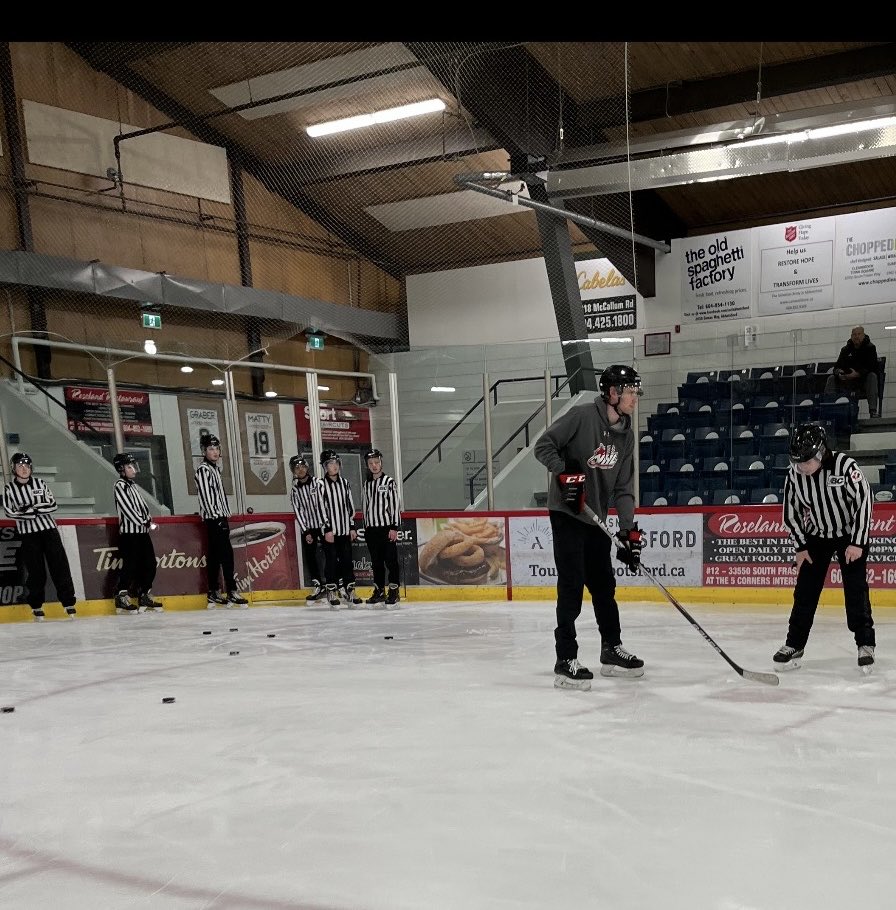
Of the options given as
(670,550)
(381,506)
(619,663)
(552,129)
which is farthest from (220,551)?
(552,129)

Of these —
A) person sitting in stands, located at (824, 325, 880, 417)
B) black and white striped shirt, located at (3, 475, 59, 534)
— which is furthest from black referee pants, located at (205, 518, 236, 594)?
person sitting in stands, located at (824, 325, 880, 417)

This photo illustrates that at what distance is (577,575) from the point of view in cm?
338

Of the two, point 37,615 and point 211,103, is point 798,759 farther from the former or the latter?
point 211,103

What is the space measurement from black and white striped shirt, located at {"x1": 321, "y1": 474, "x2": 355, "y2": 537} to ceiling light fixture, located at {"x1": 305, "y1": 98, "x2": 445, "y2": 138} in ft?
13.9

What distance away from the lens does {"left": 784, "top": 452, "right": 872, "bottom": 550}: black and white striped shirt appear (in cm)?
345

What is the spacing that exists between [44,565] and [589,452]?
16.9 ft

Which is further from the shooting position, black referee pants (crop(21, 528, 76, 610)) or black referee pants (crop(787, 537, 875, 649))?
black referee pants (crop(21, 528, 76, 610))

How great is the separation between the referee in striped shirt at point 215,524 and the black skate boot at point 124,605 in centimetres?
63

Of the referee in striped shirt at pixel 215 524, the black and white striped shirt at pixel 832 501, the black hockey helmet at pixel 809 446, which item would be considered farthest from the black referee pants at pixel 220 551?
the black hockey helmet at pixel 809 446

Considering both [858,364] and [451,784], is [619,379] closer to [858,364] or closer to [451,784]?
[451,784]

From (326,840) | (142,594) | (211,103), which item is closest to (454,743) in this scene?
(326,840)

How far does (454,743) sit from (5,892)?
1.39 meters

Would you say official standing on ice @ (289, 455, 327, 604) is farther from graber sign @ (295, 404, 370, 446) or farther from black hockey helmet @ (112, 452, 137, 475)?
black hockey helmet @ (112, 452, 137, 475)

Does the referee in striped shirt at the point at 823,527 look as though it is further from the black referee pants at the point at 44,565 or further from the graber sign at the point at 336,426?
the black referee pants at the point at 44,565
